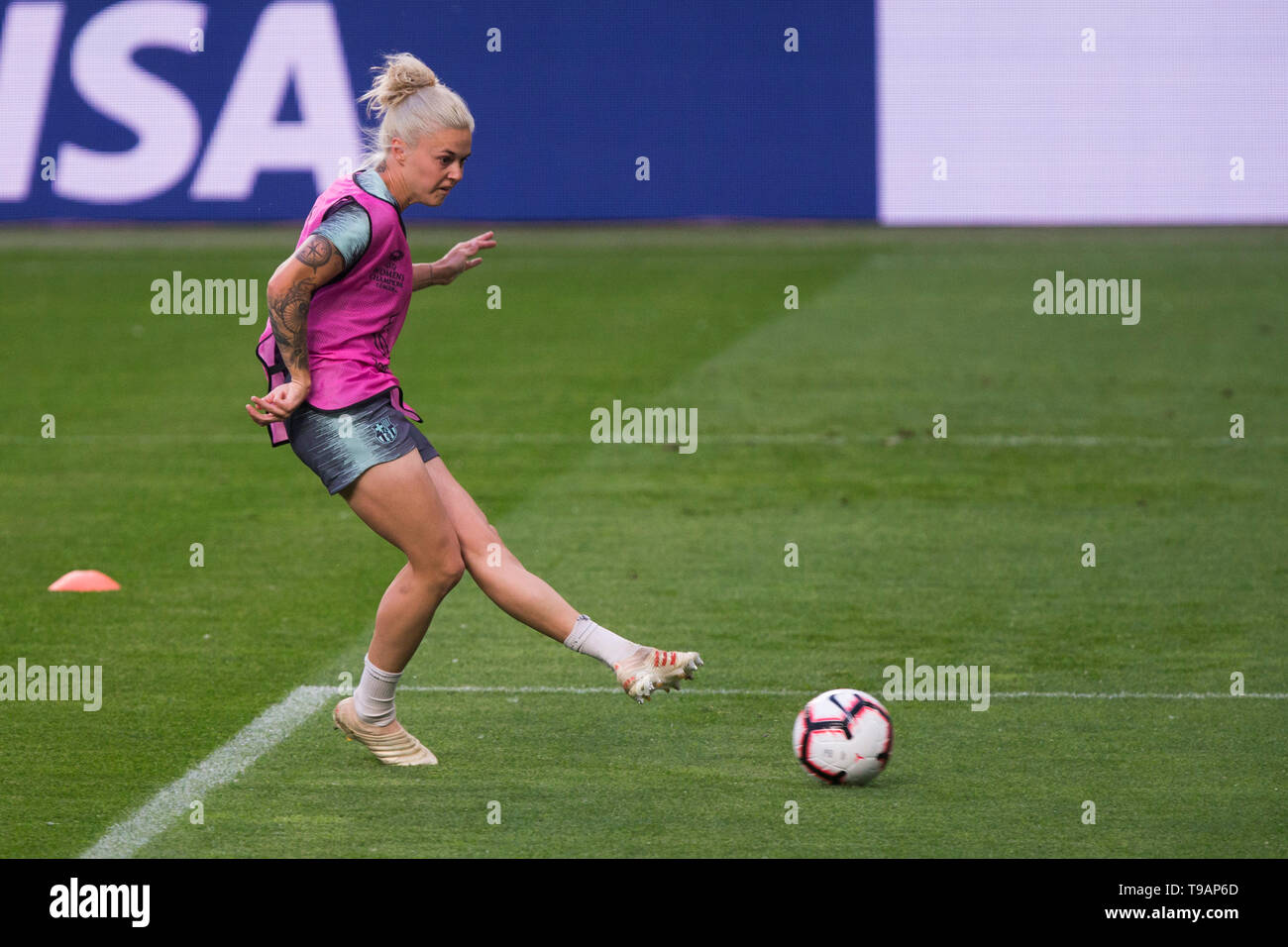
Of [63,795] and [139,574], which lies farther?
[139,574]

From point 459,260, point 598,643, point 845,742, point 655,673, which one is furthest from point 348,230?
point 845,742

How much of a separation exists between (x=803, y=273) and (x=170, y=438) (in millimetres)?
9847

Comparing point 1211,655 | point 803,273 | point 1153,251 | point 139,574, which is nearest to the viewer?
point 1211,655

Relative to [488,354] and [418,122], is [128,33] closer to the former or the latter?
[488,354]

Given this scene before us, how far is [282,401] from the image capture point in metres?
4.98

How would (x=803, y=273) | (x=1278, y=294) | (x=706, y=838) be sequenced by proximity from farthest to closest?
(x=803, y=273)
(x=1278, y=294)
(x=706, y=838)

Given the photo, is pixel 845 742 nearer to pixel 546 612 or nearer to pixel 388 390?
pixel 546 612

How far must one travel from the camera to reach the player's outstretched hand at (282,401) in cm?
498

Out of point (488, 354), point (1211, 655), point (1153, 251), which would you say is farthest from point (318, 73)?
point (1211, 655)

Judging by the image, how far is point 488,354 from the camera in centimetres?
1450

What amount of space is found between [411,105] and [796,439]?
638cm

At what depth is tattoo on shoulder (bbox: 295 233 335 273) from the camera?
4.84 meters

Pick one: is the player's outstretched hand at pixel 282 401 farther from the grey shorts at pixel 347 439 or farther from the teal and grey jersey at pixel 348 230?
the teal and grey jersey at pixel 348 230

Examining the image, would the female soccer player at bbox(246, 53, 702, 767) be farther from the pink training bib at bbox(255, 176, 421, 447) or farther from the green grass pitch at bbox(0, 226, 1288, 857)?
the green grass pitch at bbox(0, 226, 1288, 857)
